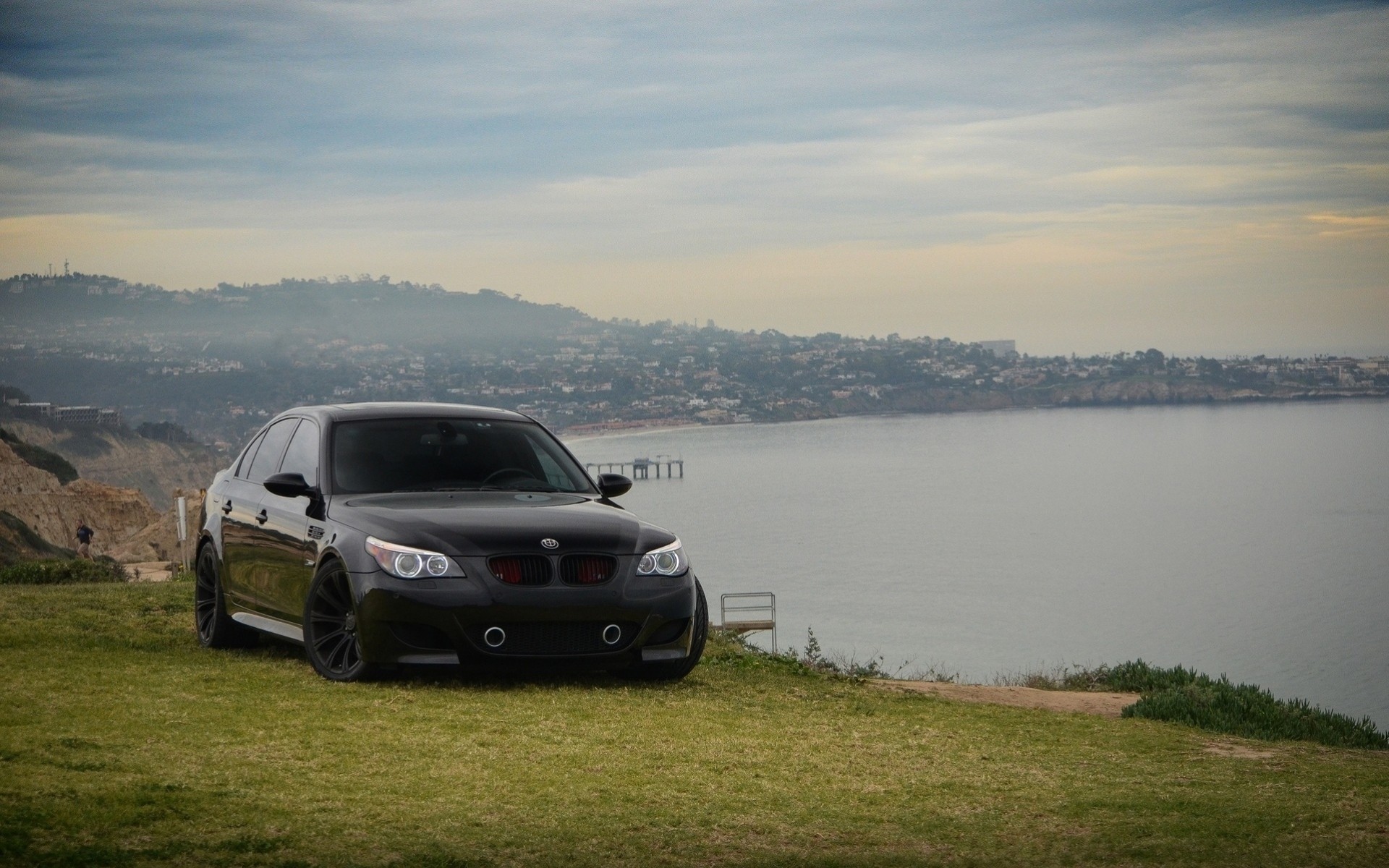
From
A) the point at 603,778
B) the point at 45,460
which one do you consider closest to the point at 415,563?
the point at 603,778

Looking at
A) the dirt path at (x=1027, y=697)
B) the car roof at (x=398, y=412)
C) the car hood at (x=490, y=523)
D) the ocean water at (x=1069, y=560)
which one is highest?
the car roof at (x=398, y=412)

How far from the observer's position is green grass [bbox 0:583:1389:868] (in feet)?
17.6

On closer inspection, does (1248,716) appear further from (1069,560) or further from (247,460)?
(1069,560)

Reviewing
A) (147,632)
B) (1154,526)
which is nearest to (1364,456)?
(1154,526)

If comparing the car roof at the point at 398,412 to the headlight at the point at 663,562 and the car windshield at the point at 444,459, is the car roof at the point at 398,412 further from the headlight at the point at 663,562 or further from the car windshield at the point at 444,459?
the headlight at the point at 663,562

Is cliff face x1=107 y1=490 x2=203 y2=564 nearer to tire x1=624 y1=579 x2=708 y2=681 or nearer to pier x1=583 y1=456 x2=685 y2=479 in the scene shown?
tire x1=624 y1=579 x2=708 y2=681

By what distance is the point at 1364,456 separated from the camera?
179m

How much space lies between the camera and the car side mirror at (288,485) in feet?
30.6

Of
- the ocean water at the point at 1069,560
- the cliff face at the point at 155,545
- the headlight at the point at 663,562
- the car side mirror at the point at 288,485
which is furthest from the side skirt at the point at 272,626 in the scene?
the cliff face at the point at 155,545

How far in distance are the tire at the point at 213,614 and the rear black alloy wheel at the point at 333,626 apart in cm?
161

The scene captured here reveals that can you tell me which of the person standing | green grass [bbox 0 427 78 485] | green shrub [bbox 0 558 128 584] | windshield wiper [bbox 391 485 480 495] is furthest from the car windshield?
green grass [bbox 0 427 78 485]

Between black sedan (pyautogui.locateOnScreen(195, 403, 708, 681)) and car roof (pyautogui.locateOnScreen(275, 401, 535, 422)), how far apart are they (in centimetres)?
2

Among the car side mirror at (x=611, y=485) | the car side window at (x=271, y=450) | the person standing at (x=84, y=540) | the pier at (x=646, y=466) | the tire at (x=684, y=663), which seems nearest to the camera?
the tire at (x=684, y=663)

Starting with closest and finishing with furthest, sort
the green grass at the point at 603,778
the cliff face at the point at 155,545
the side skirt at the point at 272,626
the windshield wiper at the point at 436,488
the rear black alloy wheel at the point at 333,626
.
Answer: the green grass at the point at 603,778 → the rear black alloy wheel at the point at 333,626 → the side skirt at the point at 272,626 → the windshield wiper at the point at 436,488 → the cliff face at the point at 155,545
